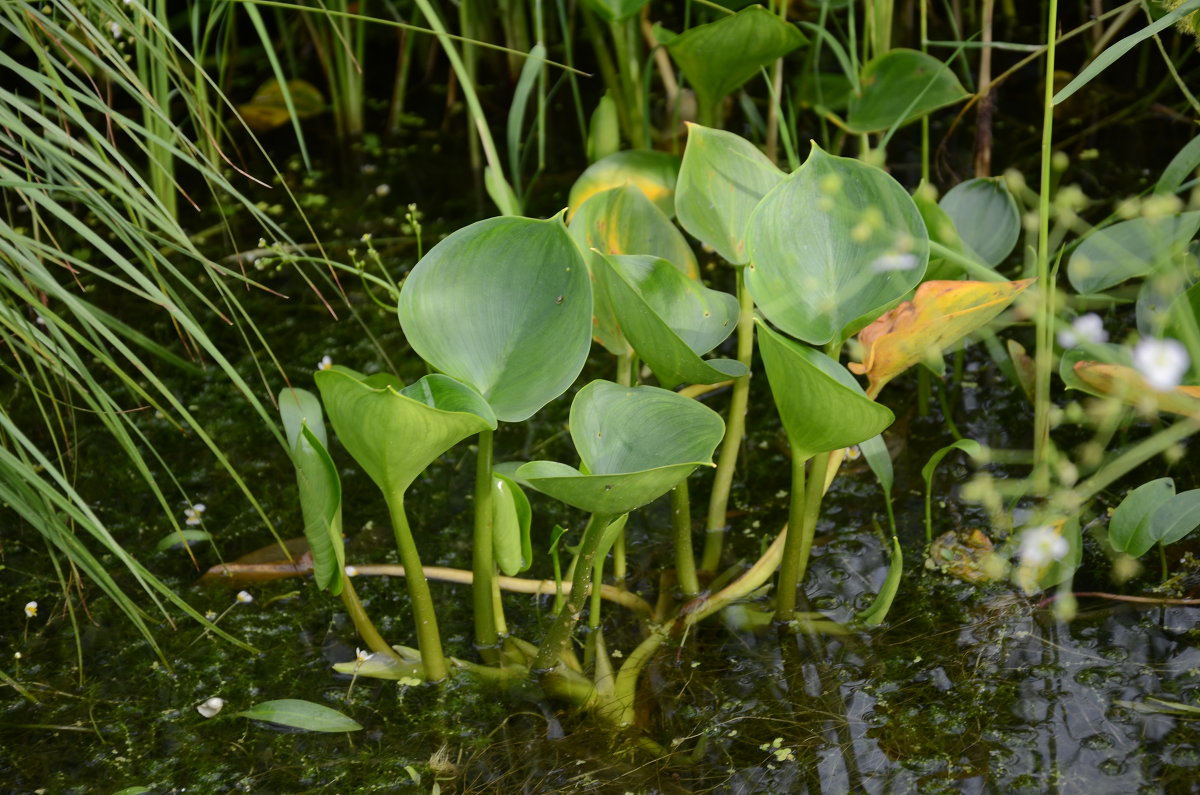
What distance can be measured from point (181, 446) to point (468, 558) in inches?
17.0

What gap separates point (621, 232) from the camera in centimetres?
103

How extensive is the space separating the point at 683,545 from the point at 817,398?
1.01 feet

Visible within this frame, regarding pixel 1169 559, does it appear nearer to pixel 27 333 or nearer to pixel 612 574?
pixel 612 574

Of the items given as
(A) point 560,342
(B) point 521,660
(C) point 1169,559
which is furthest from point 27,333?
(C) point 1169,559

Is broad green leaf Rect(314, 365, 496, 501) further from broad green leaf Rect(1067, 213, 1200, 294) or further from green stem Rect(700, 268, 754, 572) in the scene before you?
broad green leaf Rect(1067, 213, 1200, 294)

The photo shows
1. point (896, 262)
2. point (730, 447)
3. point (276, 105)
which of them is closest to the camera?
point (896, 262)

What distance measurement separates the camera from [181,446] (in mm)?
1384

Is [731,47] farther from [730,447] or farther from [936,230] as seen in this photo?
[730,447]

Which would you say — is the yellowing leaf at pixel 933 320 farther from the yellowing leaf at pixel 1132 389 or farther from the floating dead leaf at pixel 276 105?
the floating dead leaf at pixel 276 105

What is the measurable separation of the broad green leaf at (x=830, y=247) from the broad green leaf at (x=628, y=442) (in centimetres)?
13

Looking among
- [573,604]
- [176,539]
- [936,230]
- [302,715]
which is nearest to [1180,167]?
[936,230]

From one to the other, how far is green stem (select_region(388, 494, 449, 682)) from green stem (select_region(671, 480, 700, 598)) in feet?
0.77

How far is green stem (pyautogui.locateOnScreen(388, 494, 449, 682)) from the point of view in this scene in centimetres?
90

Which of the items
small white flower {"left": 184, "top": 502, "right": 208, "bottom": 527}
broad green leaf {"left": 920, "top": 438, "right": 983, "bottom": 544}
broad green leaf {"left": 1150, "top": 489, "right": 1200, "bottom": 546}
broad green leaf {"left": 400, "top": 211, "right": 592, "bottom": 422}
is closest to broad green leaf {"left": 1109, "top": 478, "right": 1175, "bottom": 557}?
broad green leaf {"left": 1150, "top": 489, "right": 1200, "bottom": 546}
